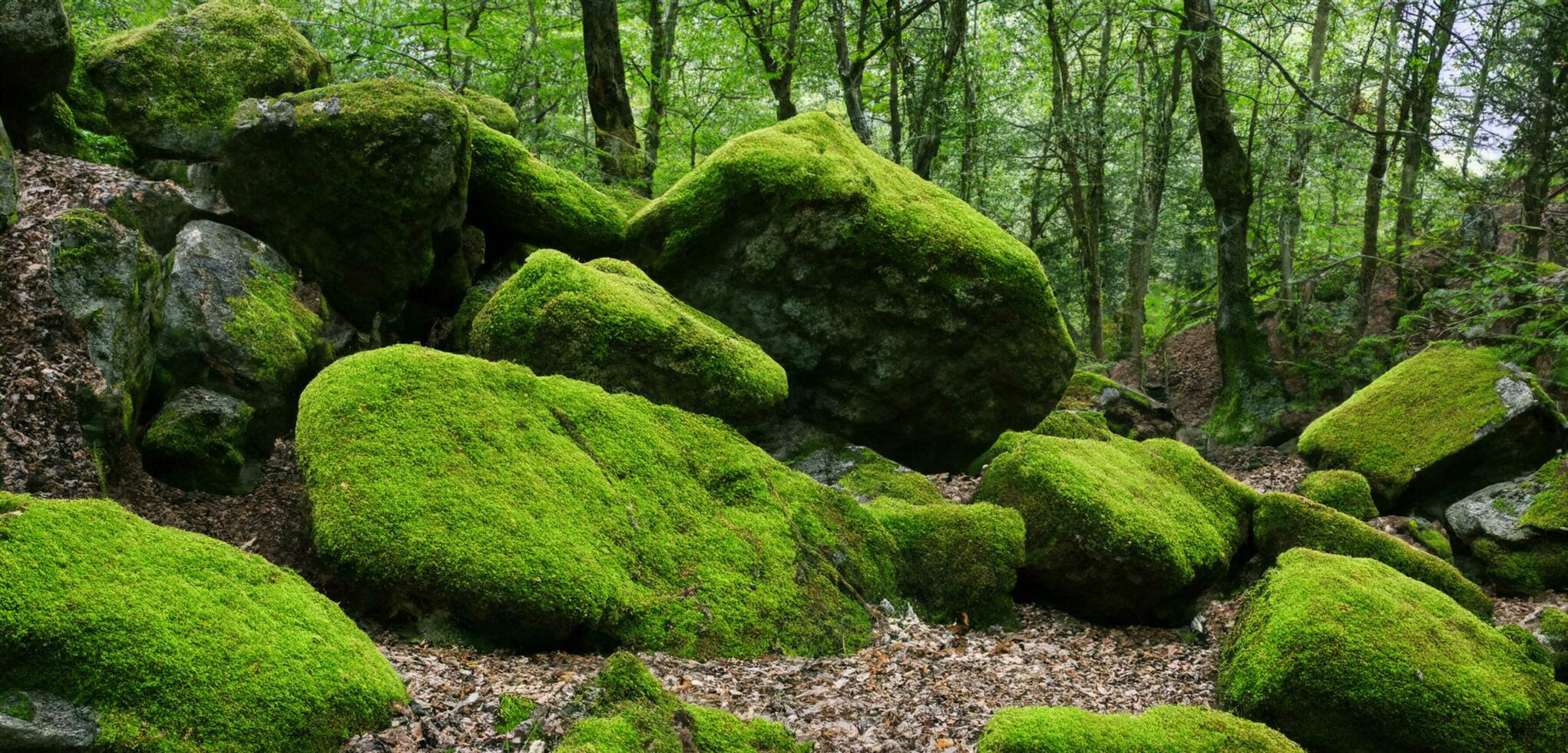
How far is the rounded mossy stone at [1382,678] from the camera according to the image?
223 inches

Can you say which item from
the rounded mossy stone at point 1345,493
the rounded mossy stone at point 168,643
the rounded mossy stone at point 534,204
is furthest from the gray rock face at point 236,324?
the rounded mossy stone at point 1345,493

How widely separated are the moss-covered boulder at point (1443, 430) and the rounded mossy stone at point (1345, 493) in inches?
27.4

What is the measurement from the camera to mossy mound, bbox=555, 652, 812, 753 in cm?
377

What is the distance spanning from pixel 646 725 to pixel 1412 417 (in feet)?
37.4

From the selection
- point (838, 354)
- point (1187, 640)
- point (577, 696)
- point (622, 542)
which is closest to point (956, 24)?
point (838, 354)

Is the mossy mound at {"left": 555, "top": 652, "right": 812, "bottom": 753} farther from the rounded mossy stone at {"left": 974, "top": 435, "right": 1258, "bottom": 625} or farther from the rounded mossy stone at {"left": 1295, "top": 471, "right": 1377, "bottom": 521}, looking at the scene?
the rounded mossy stone at {"left": 1295, "top": 471, "right": 1377, "bottom": 521}

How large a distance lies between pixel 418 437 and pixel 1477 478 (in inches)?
464

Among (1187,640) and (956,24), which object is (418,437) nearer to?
(1187,640)

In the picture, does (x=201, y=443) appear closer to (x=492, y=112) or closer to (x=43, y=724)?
(x=43, y=724)

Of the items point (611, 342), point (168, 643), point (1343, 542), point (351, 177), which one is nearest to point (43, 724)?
point (168, 643)

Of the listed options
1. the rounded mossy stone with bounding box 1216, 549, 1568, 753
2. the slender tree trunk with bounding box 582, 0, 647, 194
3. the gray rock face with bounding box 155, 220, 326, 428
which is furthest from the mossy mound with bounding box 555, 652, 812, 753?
the slender tree trunk with bounding box 582, 0, 647, 194

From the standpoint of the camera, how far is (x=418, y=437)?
241 inches

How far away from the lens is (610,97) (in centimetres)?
1430

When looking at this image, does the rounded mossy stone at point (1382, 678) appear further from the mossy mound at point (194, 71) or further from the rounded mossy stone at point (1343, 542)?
the mossy mound at point (194, 71)
